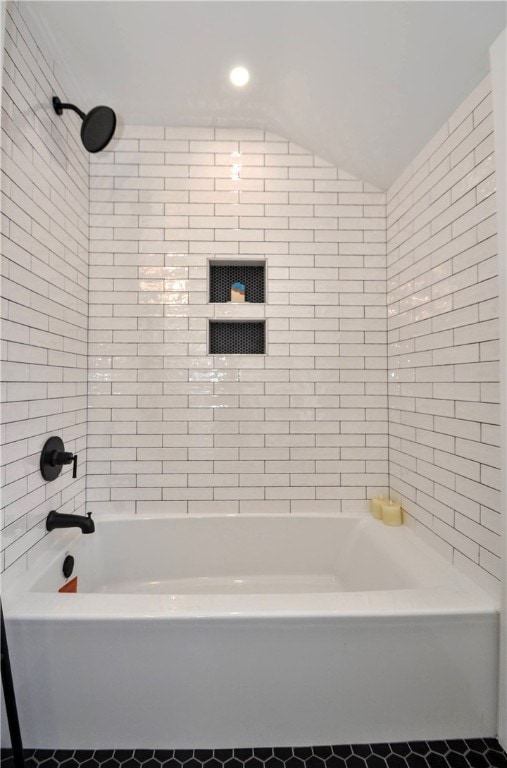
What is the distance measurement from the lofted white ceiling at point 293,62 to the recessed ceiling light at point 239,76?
3cm

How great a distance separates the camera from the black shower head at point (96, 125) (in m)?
1.53

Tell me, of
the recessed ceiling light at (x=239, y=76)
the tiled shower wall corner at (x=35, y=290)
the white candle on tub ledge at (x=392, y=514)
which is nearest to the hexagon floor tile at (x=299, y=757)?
the tiled shower wall corner at (x=35, y=290)

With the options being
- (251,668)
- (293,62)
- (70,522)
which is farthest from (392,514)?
(293,62)

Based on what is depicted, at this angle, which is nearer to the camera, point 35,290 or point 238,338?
point 35,290

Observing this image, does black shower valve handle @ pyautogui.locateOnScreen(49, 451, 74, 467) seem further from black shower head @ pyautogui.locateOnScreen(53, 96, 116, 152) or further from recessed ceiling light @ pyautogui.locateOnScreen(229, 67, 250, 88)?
recessed ceiling light @ pyautogui.locateOnScreen(229, 67, 250, 88)

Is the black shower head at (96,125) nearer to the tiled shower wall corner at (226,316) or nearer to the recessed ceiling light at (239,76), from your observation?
the tiled shower wall corner at (226,316)

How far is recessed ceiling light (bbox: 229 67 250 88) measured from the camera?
1.61 m

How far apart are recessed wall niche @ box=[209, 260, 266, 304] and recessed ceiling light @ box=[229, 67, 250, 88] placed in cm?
83

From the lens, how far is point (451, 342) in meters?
1.44

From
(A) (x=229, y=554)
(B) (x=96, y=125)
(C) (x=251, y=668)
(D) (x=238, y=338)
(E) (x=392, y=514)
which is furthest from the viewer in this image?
(D) (x=238, y=338)

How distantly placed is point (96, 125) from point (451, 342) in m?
1.77

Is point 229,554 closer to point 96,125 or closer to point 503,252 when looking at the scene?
point 503,252

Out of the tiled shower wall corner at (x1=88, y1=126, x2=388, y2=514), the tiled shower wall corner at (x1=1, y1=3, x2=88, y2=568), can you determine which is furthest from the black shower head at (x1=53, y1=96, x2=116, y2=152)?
the tiled shower wall corner at (x1=88, y1=126, x2=388, y2=514)

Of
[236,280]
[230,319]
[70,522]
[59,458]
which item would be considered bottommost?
[70,522]
